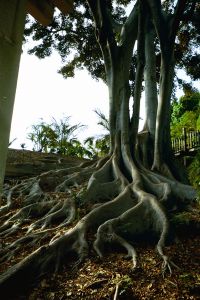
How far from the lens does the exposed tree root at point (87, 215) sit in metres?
4.09

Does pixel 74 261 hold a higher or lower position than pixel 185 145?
lower

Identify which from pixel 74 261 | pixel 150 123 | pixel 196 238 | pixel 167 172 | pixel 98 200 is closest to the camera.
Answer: pixel 74 261

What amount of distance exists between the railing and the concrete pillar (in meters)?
15.3

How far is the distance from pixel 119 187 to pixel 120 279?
324cm

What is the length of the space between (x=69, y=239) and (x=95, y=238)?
18.7 inches

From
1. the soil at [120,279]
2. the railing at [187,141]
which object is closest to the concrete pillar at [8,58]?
the soil at [120,279]

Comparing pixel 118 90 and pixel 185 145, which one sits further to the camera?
pixel 185 145

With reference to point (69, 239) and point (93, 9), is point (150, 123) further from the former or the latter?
point (69, 239)

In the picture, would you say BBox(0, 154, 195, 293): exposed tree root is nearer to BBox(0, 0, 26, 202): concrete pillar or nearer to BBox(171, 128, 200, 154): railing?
BBox(0, 0, 26, 202): concrete pillar

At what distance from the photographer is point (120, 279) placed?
3699 mm

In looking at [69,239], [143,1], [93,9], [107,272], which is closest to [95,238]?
[69,239]

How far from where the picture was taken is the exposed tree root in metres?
4.09

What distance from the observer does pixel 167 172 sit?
309 inches

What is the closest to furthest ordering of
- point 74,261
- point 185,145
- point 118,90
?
point 74,261 → point 118,90 → point 185,145
